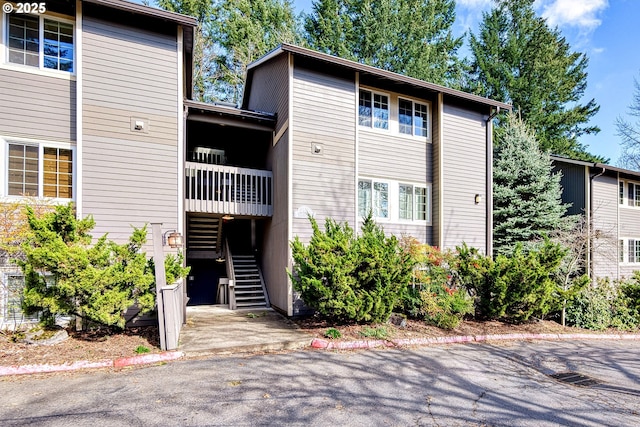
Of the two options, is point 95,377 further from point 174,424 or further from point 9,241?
point 9,241

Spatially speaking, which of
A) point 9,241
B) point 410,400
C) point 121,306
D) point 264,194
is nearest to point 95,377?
point 121,306

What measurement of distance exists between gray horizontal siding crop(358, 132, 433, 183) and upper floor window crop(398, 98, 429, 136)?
0.37 metres

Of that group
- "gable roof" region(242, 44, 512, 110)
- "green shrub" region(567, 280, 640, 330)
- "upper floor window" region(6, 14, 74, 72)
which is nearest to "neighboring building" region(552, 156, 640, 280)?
"green shrub" region(567, 280, 640, 330)

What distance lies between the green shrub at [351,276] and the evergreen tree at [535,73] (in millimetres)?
19766

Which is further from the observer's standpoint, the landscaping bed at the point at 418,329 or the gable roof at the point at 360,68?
the gable roof at the point at 360,68

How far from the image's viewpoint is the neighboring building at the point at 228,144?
7520 mm

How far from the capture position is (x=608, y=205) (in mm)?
15852

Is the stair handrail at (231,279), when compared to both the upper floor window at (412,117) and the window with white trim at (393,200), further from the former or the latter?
the upper floor window at (412,117)

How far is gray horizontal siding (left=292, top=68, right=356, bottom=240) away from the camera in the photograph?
9.40 metres

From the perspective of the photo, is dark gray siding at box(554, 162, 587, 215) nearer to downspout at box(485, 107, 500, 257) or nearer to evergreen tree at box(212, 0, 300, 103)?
downspout at box(485, 107, 500, 257)

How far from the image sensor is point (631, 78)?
2108 cm

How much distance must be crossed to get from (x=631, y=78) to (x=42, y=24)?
2831 centimetres

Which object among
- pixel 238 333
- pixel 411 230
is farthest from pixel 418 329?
pixel 238 333

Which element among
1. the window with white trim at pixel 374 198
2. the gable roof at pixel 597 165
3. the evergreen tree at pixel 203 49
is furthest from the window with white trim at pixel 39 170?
the gable roof at pixel 597 165
